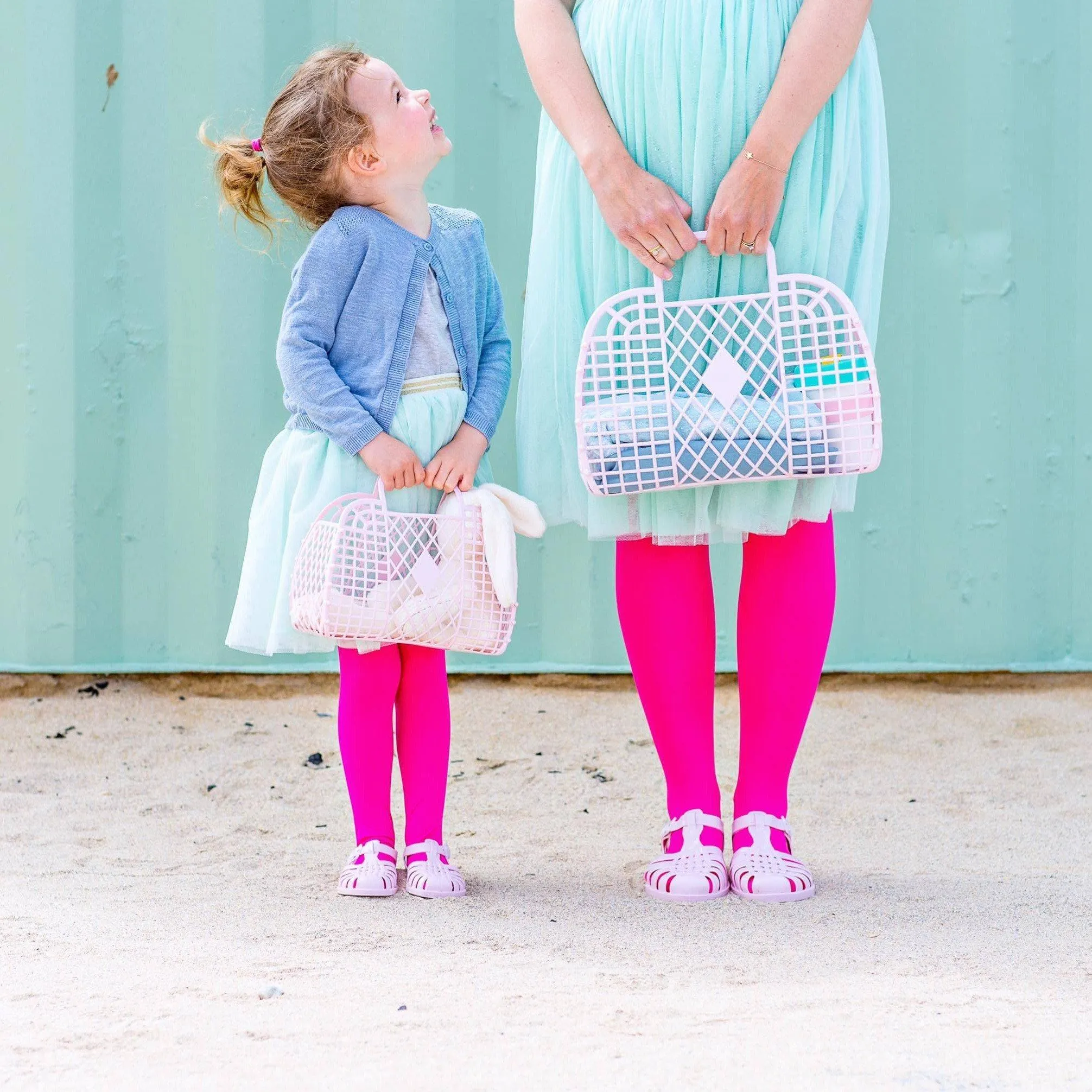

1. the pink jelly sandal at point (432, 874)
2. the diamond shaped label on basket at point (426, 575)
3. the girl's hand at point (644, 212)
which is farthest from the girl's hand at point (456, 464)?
the pink jelly sandal at point (432, 874)

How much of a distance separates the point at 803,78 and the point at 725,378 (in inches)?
14.6

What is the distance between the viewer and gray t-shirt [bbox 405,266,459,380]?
6.05 ft

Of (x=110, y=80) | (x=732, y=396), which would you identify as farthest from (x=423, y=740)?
(x=110, y=80)

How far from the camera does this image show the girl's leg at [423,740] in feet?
6.04

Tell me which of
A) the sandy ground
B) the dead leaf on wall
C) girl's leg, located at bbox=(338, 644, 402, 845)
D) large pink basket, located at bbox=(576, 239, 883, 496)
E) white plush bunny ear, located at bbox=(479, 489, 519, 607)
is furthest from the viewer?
the dead leaf on wall

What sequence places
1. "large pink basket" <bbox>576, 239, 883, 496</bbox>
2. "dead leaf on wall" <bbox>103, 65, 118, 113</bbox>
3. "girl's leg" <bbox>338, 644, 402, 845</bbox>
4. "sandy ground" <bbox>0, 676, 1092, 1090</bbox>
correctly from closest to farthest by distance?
"sandy ground" <bbox>0, 676, 1092, 1090</bbox> < "large pink basket" <bbox>576, 239, 883, 496</bbox> < "girl's leg" <bbox>338, 644, 402, 845</bbox> < "dead leaf on wall" <bbox>103, 65, 118, 113</bbox>

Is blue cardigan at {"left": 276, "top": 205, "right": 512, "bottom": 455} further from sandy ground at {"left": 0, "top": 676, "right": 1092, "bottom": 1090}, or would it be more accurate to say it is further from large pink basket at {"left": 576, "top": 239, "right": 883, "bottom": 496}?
sandy ground at {"left": 0, "top": 676, "right": 1092, "bottom": 1090}

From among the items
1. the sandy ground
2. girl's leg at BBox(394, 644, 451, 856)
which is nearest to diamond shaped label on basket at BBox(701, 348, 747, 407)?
girl's leg at BBox(394, 644, 451, 856)

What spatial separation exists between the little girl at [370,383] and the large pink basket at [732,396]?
24 centimetres

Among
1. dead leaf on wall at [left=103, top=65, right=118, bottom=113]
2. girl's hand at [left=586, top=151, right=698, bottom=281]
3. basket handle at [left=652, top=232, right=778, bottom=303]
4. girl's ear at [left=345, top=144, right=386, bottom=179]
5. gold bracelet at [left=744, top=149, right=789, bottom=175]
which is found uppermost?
dead leaf on wall at [left=103, top=65, right=118, bottom=113]

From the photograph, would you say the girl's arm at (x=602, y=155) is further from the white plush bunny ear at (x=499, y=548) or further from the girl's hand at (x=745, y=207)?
the white plush bunny ear at (x=499, y=548)

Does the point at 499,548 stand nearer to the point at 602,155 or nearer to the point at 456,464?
the point at 456,464

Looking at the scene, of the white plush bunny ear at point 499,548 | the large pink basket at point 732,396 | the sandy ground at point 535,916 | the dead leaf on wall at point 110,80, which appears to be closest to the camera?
the sandy ground at point 535,916

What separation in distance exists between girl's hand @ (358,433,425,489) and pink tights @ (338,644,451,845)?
0.23 metres
